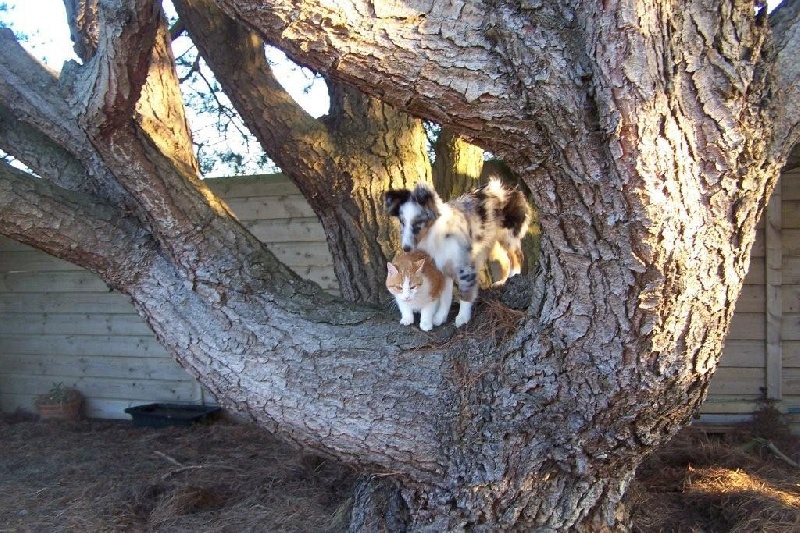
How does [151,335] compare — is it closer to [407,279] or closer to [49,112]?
[49,112]

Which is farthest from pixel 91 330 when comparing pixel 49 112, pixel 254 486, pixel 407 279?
pixel 407 279

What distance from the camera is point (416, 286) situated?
8.44 ft

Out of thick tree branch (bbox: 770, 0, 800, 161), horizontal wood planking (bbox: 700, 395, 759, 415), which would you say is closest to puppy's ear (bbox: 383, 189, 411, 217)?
thick tree branch (bbox: 770, 0, 800, 161)

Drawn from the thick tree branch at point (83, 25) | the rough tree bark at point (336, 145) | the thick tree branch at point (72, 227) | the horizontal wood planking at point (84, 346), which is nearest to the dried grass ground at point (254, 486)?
the horizontal wood planking at point (84, 346)

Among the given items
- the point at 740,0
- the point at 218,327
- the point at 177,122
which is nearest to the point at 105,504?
the point at 218,327

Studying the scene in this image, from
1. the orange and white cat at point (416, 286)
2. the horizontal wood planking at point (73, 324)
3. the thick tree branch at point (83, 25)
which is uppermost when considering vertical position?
the thick tree branch at point (83, 25)

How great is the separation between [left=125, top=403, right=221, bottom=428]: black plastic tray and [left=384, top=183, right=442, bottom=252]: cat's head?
2.73 meters

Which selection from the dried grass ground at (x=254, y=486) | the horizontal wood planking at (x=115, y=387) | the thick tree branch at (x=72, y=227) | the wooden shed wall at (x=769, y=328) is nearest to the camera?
the thick tree branch at (x=72, y=227)

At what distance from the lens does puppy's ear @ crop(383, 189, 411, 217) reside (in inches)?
107

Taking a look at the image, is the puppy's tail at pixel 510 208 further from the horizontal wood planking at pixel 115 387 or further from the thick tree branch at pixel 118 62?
the horizontal wood planking at pixel 115 387

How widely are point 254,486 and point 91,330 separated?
2548mm

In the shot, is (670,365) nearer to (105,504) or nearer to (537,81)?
(537,81)

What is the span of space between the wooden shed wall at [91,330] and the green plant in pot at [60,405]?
4.5 inches

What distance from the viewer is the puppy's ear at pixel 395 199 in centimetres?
272
